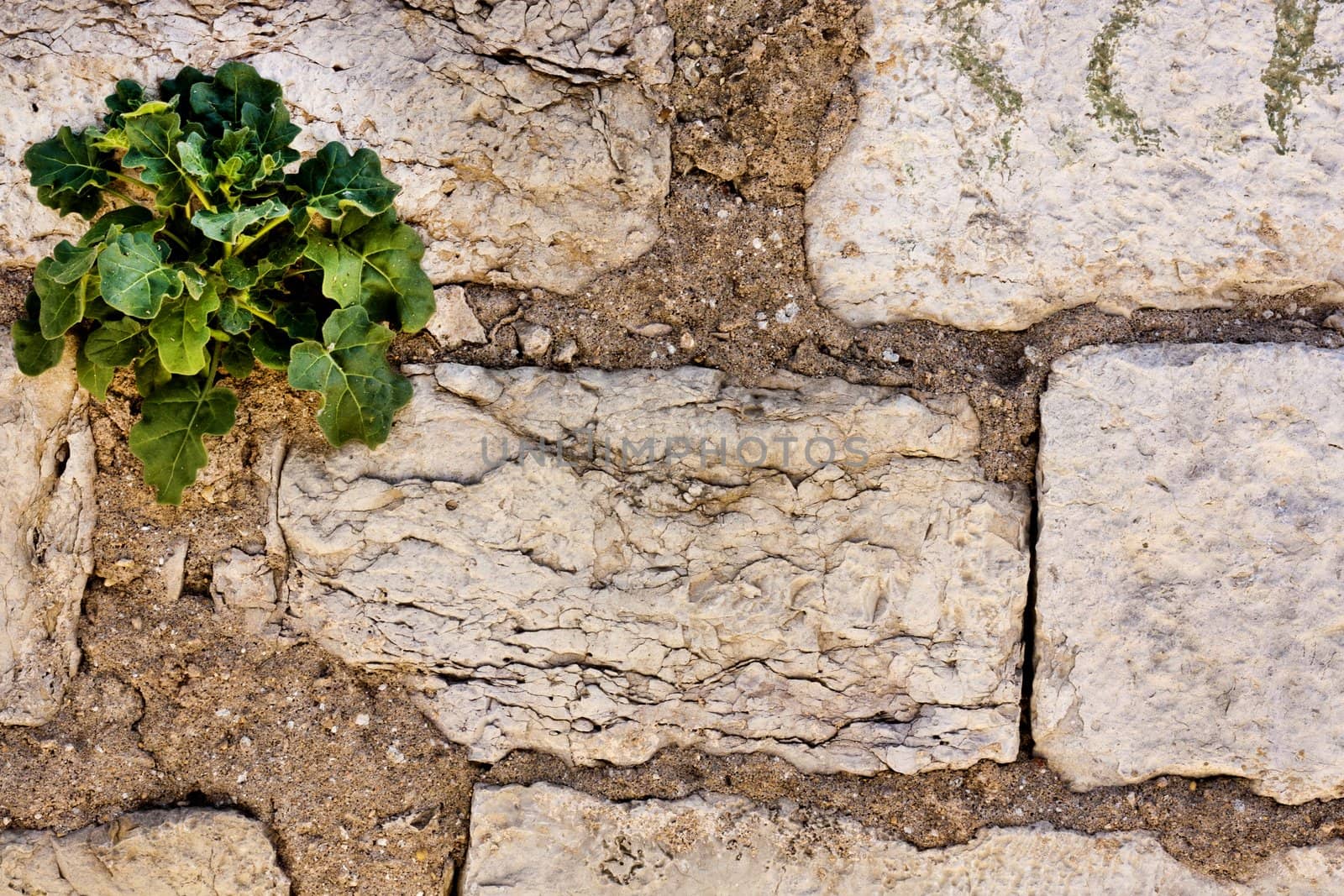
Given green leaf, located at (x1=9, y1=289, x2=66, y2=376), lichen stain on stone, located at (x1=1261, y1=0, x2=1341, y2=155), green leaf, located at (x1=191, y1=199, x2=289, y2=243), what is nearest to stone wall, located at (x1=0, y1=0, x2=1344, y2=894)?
lichen stain on stone, located at (x1=1261, y1=0, x2=1341, y2=155)

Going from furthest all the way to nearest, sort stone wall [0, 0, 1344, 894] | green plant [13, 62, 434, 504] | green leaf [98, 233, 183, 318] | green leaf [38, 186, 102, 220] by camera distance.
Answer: stone wall [0, 0, 1344, 894], green leaf [38, 186, 102, 220], green plant [13, 62, 434, 504], green leaf [98, 233, 183, 318]

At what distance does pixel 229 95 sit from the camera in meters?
2.25

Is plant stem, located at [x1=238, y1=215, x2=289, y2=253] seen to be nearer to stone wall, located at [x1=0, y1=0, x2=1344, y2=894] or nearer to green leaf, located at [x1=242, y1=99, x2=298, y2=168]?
green leaf, located at [x1=242, y1=99, x2=298, y2=168]

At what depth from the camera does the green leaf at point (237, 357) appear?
2318mm

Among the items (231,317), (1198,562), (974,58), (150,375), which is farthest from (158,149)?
(1198,562)

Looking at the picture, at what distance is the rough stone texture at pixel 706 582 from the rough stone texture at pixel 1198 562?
15cm

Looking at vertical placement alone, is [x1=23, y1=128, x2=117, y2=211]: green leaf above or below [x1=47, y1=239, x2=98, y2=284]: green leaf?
above

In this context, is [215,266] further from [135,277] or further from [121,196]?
[121,196]

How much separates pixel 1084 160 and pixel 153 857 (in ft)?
8.37

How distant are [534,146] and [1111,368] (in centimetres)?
135

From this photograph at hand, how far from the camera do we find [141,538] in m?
2.45

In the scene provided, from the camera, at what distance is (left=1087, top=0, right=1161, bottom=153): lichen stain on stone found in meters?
2.34

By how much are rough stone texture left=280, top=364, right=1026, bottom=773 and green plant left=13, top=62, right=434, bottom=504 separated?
0.79ft

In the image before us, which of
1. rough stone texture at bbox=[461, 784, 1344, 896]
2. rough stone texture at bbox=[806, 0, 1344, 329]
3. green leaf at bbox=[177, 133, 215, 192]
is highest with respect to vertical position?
rough stone texture at bbox=[806, 0, 1344, 329]
